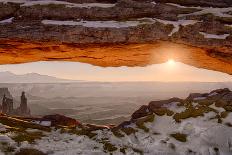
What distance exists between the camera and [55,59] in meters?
19.6

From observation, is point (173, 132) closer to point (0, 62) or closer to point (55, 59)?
point (55, 59)

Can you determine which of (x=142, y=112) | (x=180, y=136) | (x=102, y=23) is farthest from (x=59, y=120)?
(x=180, y=136)

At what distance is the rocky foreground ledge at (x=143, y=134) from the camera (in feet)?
41.8

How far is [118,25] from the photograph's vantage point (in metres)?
15.4

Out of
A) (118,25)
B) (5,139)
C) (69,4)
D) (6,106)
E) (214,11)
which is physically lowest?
(6,106)

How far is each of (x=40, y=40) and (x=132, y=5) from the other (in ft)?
15.2

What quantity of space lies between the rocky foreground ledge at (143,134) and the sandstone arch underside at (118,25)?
317 centimetres

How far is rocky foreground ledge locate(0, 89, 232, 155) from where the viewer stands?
12.7m

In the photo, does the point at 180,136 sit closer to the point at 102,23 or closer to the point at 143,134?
the point at 143,134

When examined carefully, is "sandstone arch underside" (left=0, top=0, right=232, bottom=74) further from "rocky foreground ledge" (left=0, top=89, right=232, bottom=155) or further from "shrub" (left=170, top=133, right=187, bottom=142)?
"shrub" (left=170, top=133, right=187, bottom=142)

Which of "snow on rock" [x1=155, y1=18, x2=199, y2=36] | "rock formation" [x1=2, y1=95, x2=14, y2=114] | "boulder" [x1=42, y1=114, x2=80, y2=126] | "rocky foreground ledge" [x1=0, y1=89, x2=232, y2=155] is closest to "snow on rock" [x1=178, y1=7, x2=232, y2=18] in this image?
"snow on rock" [x1=155, y1=18, x2=199, y2=36]

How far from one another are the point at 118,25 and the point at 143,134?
16.8 feet

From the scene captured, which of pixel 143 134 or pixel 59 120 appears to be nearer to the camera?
pixel 143 134

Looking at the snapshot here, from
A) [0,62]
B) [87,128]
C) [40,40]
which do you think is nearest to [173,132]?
[87,128]
